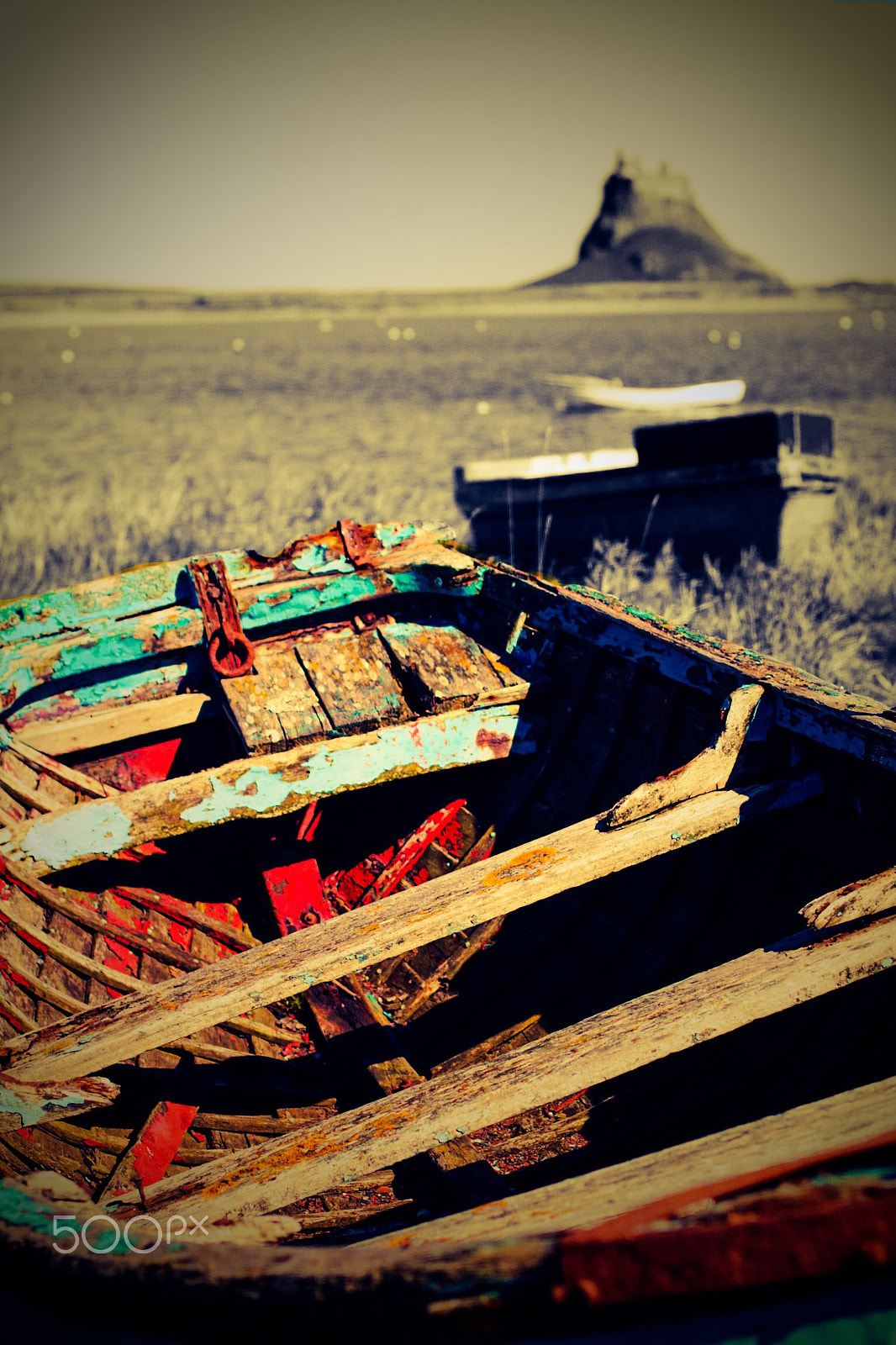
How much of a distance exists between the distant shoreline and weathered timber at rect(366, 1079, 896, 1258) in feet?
127

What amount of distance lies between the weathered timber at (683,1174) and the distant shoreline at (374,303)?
38.8 metres

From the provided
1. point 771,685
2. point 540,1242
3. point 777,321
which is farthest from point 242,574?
point 777,321

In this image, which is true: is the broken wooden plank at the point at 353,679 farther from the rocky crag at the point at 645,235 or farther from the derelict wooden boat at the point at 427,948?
the rocky crag at the point at 645,235

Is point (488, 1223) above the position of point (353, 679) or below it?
below

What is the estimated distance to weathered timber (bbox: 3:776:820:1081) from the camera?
1593 mm

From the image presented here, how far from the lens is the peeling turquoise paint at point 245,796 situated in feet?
8.24

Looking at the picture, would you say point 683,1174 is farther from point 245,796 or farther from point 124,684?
point 124,684

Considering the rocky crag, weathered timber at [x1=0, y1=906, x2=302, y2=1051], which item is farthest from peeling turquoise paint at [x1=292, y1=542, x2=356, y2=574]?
the rocky crag

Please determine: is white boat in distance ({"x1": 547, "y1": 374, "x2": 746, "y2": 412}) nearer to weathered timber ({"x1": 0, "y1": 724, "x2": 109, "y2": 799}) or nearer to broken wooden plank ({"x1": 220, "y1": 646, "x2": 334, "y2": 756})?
broken wooden plank ({"x1": 220, "y1": 646, "x2": 334, "y2": 756})

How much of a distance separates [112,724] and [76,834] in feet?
2.37

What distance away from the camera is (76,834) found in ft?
7.80

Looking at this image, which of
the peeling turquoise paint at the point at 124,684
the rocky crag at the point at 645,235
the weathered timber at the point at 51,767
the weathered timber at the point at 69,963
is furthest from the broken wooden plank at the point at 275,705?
the rocky crag at the point at 645,235

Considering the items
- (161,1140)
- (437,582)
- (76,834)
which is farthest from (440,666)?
(161,1140)

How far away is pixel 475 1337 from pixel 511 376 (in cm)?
3244
